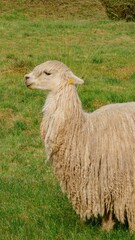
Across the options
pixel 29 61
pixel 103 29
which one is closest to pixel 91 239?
pixel 29 61

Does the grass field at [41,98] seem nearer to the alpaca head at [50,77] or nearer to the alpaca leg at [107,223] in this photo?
the alpaca leg at [107,223]

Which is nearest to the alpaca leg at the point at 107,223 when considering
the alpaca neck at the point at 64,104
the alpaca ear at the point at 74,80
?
the alpaca neck at the point at 64,104

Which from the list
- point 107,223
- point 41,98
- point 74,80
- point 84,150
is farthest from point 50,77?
point 41,98

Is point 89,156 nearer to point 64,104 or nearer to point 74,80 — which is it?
point 64,104

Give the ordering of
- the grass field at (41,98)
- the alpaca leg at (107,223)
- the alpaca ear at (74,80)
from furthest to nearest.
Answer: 1. the grass field at (41,98)
2. the alpaca leg at (107,223)
3. the alpaca ear at (74,80)

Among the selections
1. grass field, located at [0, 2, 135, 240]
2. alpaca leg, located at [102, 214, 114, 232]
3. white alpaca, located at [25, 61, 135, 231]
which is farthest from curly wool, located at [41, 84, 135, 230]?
grass field, located at [0, 2, 135, 240]

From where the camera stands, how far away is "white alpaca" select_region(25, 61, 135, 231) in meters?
5.46

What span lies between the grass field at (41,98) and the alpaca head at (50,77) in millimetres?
1331

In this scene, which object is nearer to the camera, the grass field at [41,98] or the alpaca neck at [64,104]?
the alpaca neck at [64,104]

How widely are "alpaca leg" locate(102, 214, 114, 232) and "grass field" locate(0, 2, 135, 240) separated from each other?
0.07m

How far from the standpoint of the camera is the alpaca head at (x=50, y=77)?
5.46 m

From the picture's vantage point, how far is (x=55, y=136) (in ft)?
18.0

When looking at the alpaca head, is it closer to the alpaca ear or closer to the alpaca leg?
the alpaca ear

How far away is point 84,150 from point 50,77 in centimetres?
72
